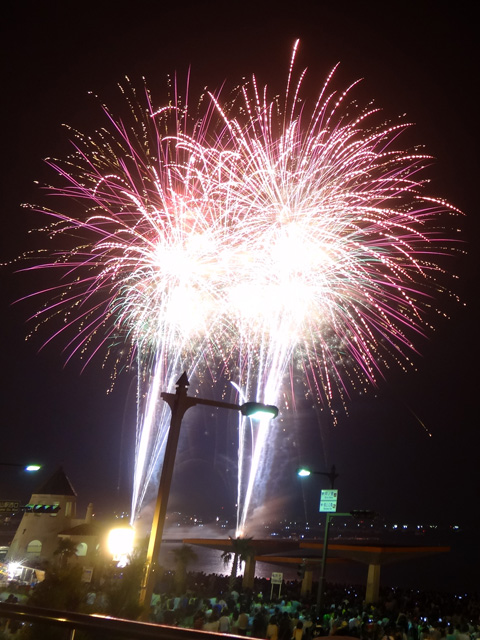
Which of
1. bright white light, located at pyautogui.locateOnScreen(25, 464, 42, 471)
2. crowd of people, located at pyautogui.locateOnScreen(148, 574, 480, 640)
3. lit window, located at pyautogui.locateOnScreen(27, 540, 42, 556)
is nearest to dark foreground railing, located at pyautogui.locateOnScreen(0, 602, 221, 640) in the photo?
crowd of people, located at pyautogui.locateOnScreen(148, 574, 480, 640)

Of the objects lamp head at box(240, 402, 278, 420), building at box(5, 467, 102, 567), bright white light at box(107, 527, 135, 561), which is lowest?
building at box(5, 467, 102, 567)

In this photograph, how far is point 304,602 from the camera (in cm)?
2195

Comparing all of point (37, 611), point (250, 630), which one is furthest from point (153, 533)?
point (250, 630)

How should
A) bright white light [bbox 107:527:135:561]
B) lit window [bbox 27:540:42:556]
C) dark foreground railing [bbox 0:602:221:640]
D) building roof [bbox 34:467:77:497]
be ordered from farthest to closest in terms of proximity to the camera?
building roof [bbox 34:467:77:497], lit window [bbox 27:540:42:556], bright white light [bbox 107:527:135:561], dark foreground railing [bbox 0:602:221:640]

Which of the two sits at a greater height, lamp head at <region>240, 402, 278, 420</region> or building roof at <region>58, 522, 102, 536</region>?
lamp head at <region>240, 402, 278, 420</region>

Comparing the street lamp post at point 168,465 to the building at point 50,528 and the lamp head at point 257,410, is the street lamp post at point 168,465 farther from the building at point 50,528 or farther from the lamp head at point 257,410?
the building at point 50,528

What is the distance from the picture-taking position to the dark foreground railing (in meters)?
2.83

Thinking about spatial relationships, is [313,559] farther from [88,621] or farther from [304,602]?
[88,621]

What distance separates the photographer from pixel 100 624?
3205 millimetres

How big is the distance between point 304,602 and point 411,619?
187 inches

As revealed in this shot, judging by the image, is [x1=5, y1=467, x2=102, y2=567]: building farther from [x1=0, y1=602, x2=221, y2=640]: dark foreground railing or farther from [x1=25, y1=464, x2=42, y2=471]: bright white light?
[x1=0, y1=602, x2=221, y2=640]: dark foreground railing

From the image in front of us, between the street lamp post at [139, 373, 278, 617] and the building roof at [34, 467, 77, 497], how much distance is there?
3564 cm

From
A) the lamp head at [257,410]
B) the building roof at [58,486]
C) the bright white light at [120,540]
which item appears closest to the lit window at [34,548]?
the building roof at [58,486]

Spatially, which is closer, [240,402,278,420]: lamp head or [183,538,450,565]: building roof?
[240,402,278,420]: lamp head
